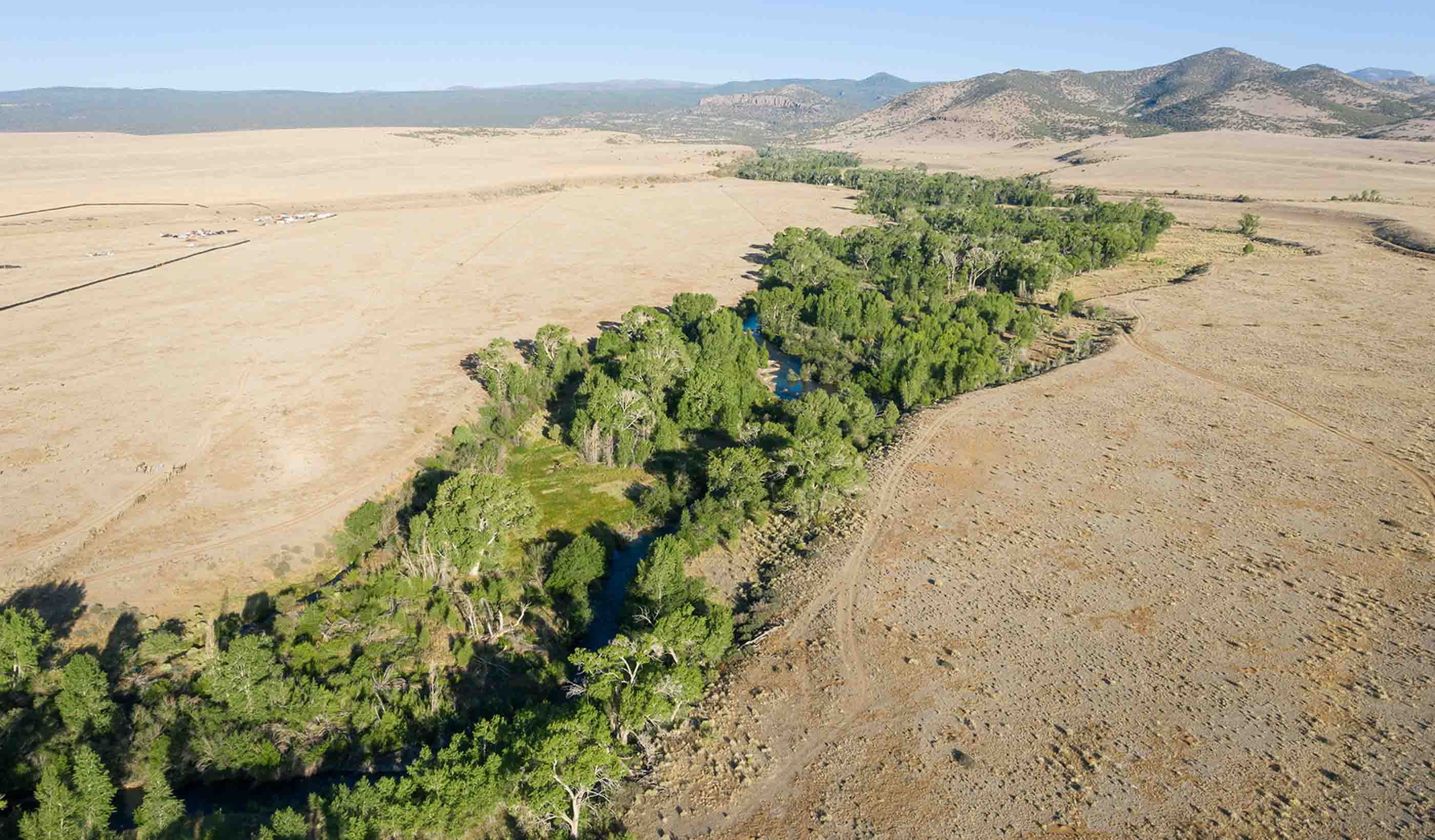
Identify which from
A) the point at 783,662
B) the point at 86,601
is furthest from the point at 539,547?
the point at 86,601

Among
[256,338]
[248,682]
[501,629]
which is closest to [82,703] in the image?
[248,682]

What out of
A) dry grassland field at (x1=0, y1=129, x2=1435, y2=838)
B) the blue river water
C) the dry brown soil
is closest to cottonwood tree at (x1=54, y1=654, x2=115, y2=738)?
dry grassland field at (x1=0, y1=129, x2=1435, y2=838)

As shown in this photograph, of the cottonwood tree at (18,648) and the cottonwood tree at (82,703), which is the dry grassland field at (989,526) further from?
the cottonwood tree at (82,703)

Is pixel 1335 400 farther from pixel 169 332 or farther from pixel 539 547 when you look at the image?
pixel 169 332

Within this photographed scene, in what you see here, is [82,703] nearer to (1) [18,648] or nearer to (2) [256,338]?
(1) [18,648]

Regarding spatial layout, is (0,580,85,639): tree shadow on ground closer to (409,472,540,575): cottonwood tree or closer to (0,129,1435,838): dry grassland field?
(0,129,1435,838): dry grassland field
